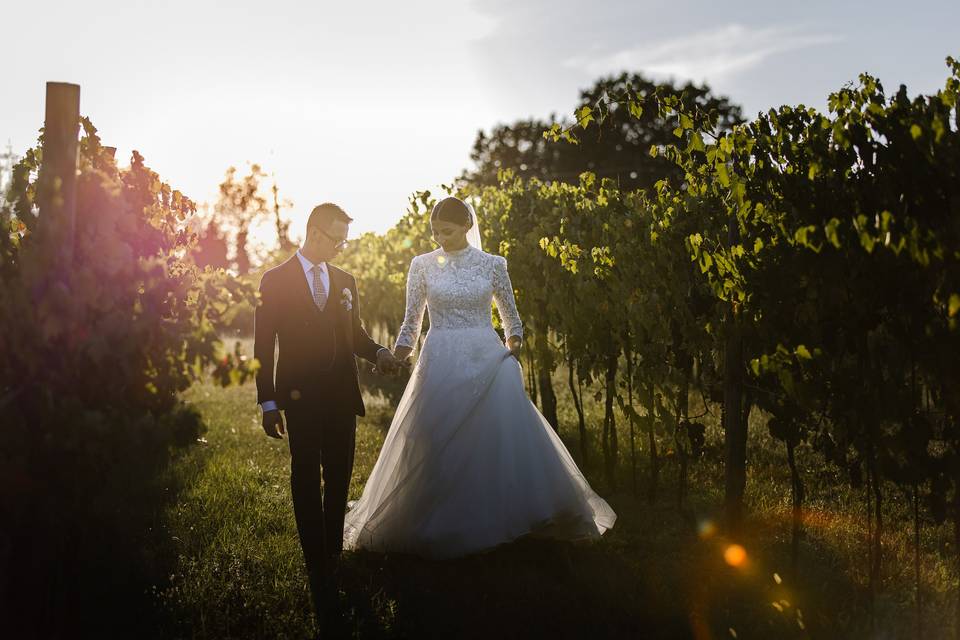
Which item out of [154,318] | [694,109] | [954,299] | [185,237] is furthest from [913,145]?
[185,237]

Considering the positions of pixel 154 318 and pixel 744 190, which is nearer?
pixel 154 318

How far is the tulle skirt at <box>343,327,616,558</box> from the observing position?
190 inches

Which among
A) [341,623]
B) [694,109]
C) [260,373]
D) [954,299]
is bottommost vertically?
[341,623]

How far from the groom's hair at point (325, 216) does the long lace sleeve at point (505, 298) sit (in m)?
1.07

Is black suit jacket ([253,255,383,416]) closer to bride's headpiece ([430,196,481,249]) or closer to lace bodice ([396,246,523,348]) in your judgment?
lace bodice ([396,246,523,348])

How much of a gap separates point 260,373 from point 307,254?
814mm

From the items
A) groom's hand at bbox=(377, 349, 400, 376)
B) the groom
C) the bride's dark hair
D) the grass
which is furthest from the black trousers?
the bride's dark hair

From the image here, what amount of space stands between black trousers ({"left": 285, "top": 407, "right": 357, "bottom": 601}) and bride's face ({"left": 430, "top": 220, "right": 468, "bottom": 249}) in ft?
4.29

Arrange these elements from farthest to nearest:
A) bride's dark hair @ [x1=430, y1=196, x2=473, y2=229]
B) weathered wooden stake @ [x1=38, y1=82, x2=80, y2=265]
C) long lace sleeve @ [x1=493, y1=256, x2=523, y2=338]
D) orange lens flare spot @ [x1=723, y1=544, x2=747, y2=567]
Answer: long lace sleeve @ [x1=493, y1=256, x2=523, y2=338]
bride's dark hair @ [x1=430, y1=196, x2=473, y2=229]
orange lens flare spot @ [x1=723, y1=544, x2=747, y2=567]
weathered wooden stake @ [x1=38, y1=82, x2=80, y2=265]

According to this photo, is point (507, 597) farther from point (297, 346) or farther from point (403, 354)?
point (297, 346)

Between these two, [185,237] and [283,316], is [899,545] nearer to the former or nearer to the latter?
[283,316]

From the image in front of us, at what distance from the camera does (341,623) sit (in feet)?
13.0

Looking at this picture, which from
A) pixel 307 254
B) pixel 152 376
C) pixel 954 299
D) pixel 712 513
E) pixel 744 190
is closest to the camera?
pixel 954 299

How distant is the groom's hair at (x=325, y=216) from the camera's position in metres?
4.84
